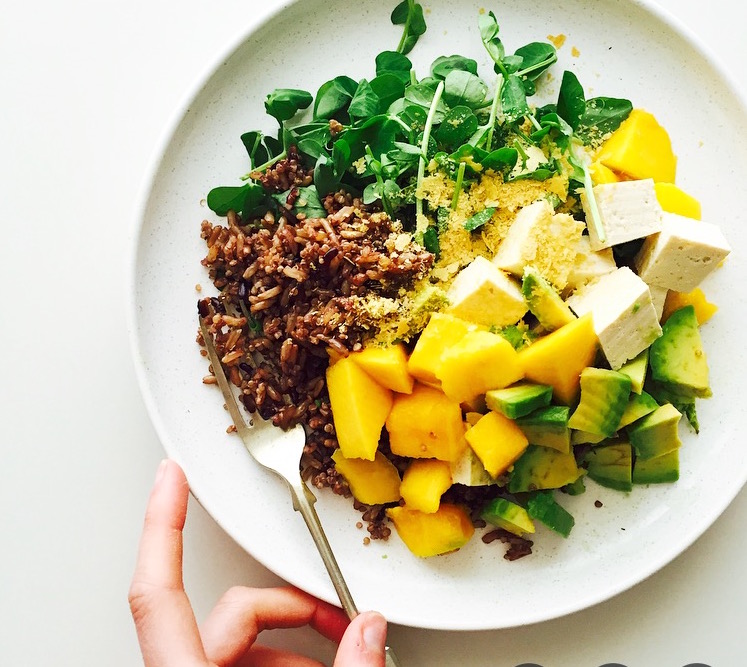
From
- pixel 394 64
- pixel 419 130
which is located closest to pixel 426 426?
pixel 419 130

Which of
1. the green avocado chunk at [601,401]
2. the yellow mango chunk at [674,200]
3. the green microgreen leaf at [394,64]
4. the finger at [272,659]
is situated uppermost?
the yellow mango chunk at [674,200]

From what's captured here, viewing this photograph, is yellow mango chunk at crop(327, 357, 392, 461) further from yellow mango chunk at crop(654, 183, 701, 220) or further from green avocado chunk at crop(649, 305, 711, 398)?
yellow mango chunk at crop(654, 183, 701, 220)

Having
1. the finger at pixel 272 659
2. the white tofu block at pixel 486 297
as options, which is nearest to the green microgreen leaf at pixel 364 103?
the white tofu block at pixel 486 297

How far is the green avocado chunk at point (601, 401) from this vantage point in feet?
6.25

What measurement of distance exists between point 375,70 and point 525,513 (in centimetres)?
139

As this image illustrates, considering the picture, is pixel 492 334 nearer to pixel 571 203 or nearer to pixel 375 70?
pixel 571 203

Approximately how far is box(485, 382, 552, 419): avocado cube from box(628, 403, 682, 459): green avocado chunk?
0.29 metres

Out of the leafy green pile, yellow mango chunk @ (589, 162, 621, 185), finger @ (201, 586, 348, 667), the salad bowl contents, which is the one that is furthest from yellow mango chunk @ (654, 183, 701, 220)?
finger @ (201, 586, 348, 667)

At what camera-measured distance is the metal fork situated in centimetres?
201

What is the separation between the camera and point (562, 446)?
197 centimetres

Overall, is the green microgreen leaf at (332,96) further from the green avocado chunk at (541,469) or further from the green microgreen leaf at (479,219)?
the green avocado chunk at (541,469)

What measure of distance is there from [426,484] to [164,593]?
0.74 metres

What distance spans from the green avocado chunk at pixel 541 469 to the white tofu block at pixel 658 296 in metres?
0.49

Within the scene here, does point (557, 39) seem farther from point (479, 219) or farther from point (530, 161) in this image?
point (479, 219)
